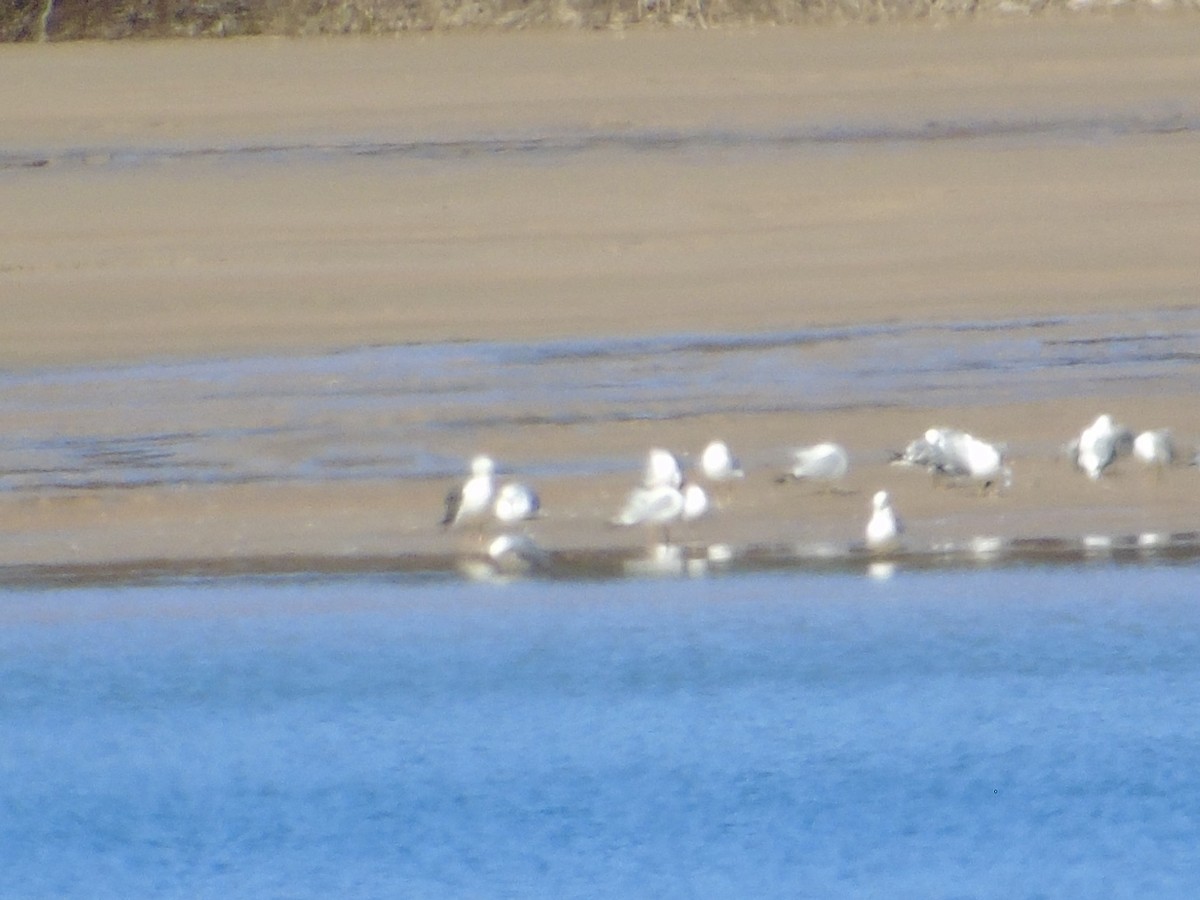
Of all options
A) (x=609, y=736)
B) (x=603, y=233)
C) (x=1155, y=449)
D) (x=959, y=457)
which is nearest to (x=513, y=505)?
(x=959, y=457)

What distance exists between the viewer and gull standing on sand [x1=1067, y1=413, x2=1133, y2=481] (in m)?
7.42

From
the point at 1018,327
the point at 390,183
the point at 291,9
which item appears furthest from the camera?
the point at 291,9

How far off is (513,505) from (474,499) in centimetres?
14

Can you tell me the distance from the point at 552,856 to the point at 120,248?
8299 mm

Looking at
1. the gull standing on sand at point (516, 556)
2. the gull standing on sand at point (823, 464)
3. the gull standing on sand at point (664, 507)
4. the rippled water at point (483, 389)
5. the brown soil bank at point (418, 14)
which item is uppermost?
the brown soil bank at point (418, 14)

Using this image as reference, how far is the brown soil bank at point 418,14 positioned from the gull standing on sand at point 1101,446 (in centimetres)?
1754

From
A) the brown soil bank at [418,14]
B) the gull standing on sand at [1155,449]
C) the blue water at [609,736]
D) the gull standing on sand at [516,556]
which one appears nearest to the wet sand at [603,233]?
the gull standing on sand at [1155,449]

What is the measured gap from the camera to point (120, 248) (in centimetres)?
1248

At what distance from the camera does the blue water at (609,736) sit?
464 cm

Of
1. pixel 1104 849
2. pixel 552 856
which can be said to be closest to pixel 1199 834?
pixel 1104 849

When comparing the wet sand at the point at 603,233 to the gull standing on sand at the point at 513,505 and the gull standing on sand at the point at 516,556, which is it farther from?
the gull standing on sand at the point at 516,556

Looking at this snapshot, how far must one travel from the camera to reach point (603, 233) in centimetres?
1260

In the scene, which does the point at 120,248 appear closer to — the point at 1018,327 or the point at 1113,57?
the point at 1018,327

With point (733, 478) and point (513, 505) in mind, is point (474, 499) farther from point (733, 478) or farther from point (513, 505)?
point (733, 478)
